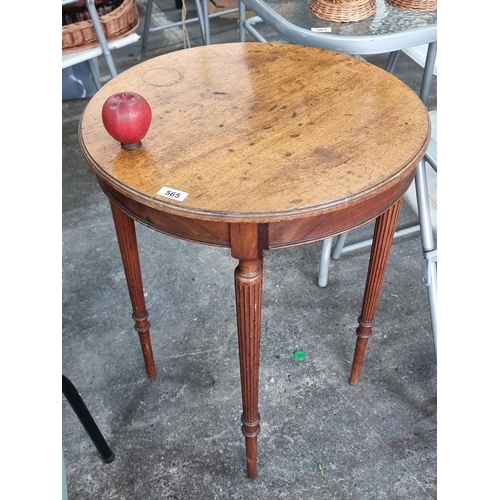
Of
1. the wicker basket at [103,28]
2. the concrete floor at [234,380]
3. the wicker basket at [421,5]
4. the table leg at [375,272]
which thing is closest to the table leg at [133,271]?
the concrete floor at [234,380]

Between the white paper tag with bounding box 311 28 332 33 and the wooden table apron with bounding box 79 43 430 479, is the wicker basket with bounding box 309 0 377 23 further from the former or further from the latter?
the wooden table apron with bounding box 79 43 430 479

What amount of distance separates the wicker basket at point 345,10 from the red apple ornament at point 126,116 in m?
0.86

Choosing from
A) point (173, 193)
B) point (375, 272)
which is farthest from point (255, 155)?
point (375, 272)

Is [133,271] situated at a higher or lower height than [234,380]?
higher

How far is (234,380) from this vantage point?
1.75 meters

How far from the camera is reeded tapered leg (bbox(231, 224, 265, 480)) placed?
1.02 meters

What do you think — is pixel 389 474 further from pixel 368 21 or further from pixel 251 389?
pixel 368 21

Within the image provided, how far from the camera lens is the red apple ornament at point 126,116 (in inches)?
41.0

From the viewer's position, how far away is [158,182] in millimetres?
1035

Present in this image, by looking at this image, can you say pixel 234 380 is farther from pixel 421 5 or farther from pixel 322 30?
pixel 421 5

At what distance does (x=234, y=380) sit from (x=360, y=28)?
3.59 feet

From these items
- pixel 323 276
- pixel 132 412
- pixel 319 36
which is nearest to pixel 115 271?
pixel 132 412

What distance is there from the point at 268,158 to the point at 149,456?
918 millimetres

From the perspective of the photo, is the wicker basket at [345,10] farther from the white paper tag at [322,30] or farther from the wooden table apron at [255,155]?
the wooden table apron at [255,155]
